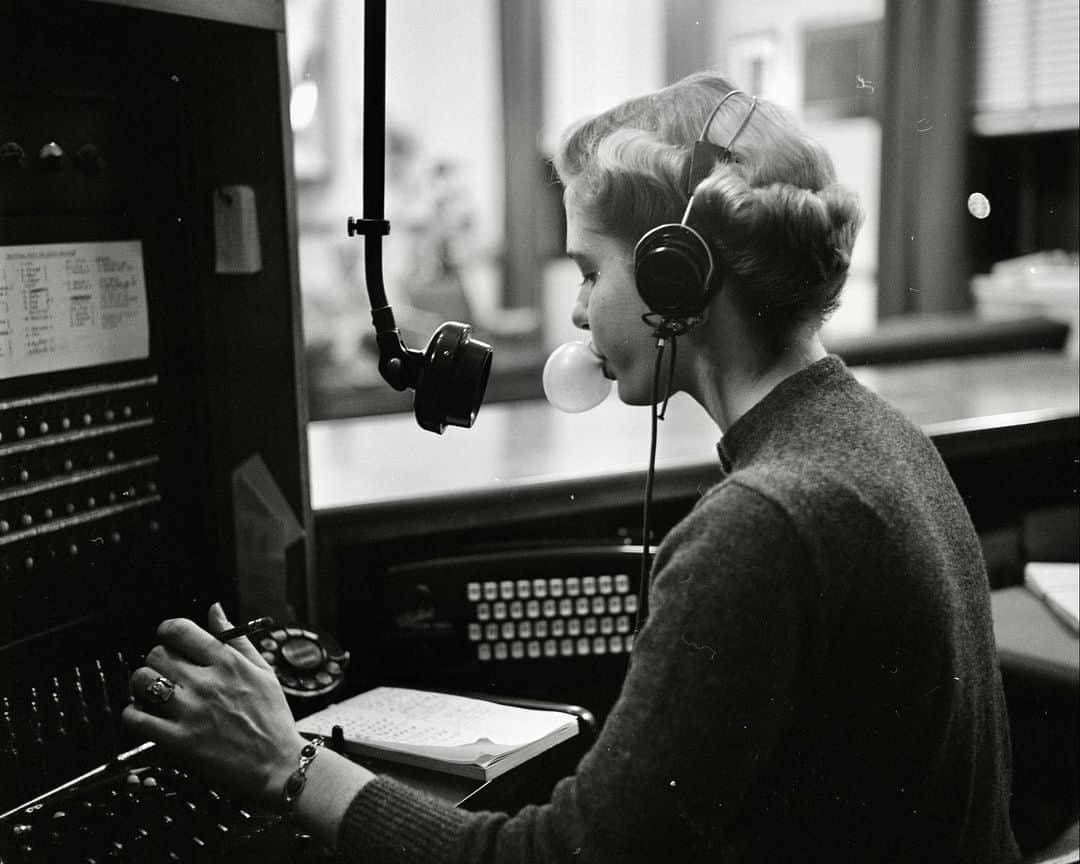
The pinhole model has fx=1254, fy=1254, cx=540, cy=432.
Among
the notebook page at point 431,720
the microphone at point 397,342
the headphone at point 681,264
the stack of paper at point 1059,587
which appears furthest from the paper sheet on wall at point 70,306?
the stack of paper at point 1059,587

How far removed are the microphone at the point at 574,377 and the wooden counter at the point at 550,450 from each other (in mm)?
181

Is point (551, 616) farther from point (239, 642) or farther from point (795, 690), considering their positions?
point (795, 690)

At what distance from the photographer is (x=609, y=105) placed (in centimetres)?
151

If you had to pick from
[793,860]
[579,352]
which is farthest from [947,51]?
[793,860]

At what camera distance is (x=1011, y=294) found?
2.85 meters

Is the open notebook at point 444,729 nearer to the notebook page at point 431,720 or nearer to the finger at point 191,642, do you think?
the notebook page at point 431,720

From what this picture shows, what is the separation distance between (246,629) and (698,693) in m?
0.48

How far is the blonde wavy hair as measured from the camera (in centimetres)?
98

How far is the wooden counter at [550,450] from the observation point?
146cm

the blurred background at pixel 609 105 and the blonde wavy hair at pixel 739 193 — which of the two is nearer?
the blonde wavy hair at pixel 739 193

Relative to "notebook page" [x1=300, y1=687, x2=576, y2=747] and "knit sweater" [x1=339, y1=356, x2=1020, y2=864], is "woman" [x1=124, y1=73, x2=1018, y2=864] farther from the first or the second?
"notebook page" [x1=300, y1=687, x2=576, y2=747]

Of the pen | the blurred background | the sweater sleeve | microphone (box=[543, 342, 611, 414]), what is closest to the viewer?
the sweater sleeve

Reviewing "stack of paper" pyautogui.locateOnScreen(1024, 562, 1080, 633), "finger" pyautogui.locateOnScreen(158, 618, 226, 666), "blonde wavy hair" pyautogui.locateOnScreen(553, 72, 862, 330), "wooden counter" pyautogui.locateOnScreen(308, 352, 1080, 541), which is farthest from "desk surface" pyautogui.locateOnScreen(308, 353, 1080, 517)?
"blonde wavy hair" pyautogui.locateOnScreen(553, 72, 862, 330)

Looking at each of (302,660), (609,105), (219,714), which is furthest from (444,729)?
(609,105)
